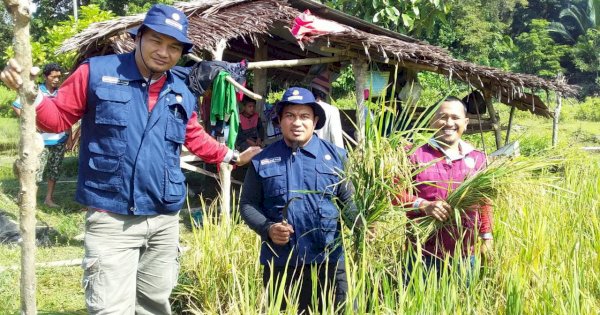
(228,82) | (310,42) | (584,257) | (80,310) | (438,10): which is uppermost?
(438,10)

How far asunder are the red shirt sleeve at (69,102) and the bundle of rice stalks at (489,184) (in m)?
1.42

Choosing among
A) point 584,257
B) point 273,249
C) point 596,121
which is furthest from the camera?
point 596,121

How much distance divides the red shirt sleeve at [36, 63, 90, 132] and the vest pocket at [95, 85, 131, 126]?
0.08 meters

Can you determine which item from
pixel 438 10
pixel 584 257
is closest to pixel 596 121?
pixel 438 10

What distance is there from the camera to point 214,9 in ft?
22.7

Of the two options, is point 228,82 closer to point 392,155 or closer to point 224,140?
point 224,140

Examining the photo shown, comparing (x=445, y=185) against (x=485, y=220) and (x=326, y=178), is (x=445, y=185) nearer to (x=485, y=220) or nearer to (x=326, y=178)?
(x=485, y=220)

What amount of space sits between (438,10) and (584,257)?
24.5 ft

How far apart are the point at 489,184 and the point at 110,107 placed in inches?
60.4

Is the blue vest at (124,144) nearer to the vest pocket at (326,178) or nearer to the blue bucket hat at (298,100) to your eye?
the blue bucket hat at (298,100)

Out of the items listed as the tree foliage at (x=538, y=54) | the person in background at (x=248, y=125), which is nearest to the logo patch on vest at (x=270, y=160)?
the person in background at (x=248, y=125)

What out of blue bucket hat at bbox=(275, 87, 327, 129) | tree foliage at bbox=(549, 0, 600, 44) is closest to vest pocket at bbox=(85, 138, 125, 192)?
blue bucket hat at bbox=(275, 87, 327, 129)

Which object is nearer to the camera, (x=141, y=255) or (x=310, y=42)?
(x=141, y=255)

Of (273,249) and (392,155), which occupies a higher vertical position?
(392,155)
